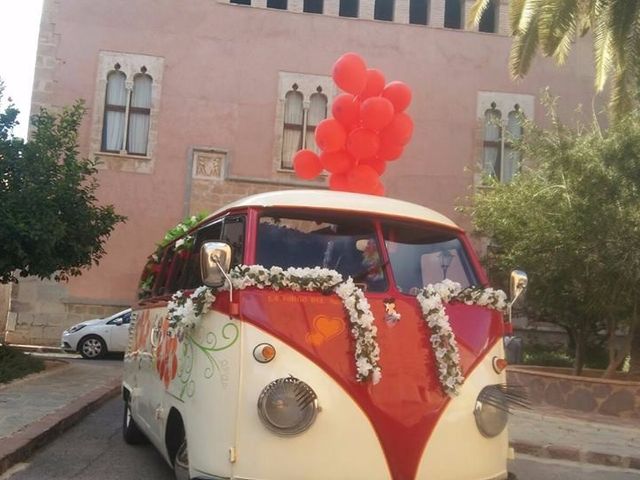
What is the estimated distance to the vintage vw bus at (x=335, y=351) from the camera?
12.9 feet

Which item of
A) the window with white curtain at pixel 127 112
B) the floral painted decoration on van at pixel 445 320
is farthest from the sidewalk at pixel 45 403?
the window with white curtain at pixel 127 112

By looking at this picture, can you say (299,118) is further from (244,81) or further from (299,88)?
(244,81)

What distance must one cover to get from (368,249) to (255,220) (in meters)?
0.76

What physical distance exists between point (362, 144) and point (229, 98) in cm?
1268

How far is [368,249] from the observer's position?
15.3 ft

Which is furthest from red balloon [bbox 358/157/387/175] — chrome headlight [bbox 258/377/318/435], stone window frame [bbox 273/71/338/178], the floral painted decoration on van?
stone window frame [bbox 273/71/338/178]

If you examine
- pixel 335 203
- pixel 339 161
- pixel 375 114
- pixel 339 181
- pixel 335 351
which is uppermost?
pixel 375 114

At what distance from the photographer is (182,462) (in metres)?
4.55

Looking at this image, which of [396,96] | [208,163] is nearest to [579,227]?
[396,96]

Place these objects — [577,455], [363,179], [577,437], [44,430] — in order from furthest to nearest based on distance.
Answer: [363,179] → [577,437] → [577,455] → [44,430]

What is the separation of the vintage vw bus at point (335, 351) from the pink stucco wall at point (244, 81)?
16327mm

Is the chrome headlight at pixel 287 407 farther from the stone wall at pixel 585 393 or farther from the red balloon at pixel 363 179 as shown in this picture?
the stone wall at pixel 585 393

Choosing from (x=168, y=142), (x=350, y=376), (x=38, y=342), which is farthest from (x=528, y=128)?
(x=38, y=342)

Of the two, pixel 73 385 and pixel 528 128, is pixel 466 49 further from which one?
pixel 73 385
